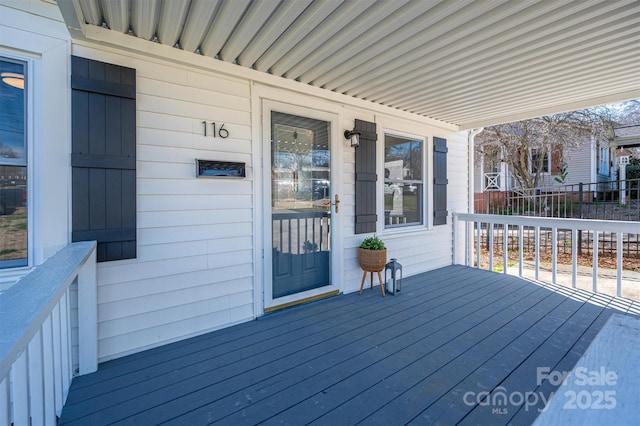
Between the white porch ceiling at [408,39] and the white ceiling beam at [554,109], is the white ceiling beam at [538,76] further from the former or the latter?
the white ceiling beam at [554,109]

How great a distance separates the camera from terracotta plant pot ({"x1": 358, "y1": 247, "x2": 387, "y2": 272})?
11.6 ft

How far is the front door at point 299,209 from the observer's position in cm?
318

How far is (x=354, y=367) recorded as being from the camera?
2.14 metres

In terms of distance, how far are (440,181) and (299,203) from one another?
267cm

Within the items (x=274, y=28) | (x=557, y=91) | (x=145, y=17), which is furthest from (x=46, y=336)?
(x=557, y=91)

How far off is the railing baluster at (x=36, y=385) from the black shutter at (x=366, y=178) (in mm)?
3018

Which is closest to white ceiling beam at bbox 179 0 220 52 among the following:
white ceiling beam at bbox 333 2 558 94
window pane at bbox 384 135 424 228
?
white ceiling beam at bbox 333 2 558 94

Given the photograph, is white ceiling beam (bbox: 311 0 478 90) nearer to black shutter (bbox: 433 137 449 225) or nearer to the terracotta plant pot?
the terracotta plant pot

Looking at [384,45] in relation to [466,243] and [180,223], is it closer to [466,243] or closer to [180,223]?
[180,223]

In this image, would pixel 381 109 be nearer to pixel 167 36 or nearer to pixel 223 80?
pixel 223 80

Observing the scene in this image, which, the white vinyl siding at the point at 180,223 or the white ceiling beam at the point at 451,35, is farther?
the white vinyl siding at the point at 180,223

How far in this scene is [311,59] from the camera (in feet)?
8.88

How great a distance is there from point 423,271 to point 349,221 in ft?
5.80

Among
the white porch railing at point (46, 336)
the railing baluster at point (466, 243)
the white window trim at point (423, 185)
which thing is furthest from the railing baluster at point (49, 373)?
the railing baluster at point (466, 243)
